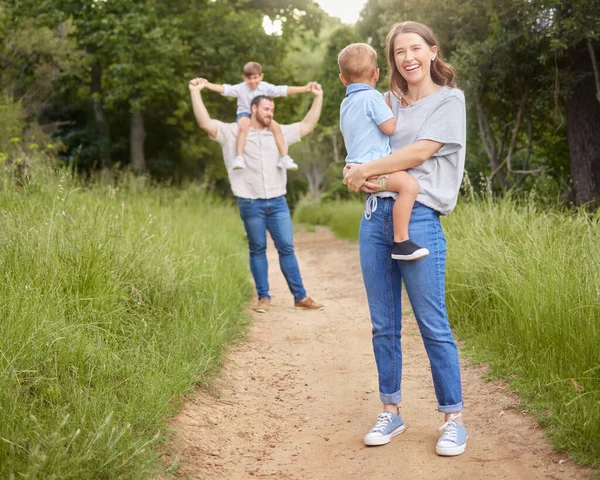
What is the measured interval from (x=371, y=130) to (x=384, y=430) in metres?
1.56

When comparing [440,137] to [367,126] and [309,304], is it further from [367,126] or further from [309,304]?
[309,304]

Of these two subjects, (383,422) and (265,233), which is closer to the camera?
(383,422)

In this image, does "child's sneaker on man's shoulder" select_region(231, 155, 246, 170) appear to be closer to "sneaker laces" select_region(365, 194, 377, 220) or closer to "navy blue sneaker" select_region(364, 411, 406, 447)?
"sneaker laces" select_region(365, 194, 377, 220)

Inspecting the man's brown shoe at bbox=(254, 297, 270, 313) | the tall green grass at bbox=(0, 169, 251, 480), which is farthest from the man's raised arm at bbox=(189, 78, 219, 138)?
the man's brown shoe at bbox=(254, 297, 270, 313)

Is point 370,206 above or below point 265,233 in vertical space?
above

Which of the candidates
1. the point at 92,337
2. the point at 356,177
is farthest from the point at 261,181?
the point at 356,177

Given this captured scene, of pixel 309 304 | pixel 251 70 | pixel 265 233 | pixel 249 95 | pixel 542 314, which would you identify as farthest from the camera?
pixel 249 95

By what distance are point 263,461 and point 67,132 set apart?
17.9 m

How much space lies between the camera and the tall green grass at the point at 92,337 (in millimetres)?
3150

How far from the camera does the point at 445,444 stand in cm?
353

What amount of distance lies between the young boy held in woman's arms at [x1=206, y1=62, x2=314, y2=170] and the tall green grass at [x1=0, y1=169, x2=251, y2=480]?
131 centimetres

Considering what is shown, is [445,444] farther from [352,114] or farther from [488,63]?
[488,63]

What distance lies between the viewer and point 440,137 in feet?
11.2

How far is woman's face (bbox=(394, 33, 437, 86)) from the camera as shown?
3512mm
